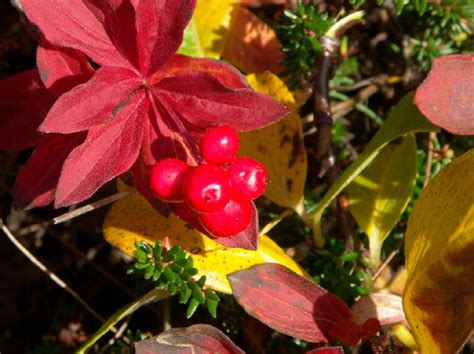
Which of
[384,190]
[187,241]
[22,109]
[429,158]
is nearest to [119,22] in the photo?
[22,109]

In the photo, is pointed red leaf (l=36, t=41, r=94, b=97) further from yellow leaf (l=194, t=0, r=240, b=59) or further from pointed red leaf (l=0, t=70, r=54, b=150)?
yellow leaf (l=194, t=0, r=240, b=59)

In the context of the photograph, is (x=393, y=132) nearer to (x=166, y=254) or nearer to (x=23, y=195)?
(x=166, y=254)

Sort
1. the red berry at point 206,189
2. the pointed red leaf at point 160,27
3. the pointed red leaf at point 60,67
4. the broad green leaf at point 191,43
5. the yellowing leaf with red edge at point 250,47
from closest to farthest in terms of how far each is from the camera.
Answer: the red berry at point 206,189 → the pointed red leaf at point 160,27 → the pointed red leaf at point 60,67 → the broad green leaf at point 191,43 → the yellowing leaf with red edge at point 250,47

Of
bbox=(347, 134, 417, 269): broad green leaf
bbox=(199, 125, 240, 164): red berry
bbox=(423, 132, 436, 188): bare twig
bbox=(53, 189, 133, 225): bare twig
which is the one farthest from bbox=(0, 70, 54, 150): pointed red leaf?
bbox=(423, 132, 436, 188): bare twig

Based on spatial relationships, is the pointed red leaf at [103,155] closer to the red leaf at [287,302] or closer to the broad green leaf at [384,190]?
the red leaf at [287,302]

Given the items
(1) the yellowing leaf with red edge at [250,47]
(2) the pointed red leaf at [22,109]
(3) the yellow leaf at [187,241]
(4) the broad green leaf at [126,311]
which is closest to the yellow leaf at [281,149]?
(3) the yellow leaf at [187,241]

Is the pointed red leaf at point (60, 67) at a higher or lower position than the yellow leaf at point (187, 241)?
higher
